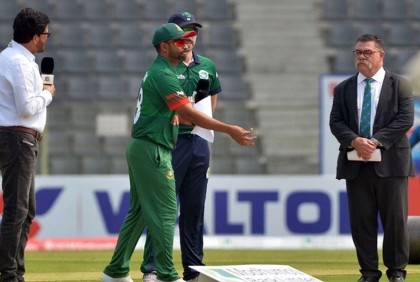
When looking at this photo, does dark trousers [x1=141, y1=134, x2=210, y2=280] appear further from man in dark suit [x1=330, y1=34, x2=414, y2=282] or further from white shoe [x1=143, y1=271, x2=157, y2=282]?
man in dark suit [x1=330, y1=34, x2=414, y2=282]

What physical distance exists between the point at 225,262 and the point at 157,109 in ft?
17.0

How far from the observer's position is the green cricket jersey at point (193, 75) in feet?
30.9

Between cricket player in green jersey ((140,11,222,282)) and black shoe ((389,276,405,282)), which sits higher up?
cricket player in green jersey ((140,11,222,282))

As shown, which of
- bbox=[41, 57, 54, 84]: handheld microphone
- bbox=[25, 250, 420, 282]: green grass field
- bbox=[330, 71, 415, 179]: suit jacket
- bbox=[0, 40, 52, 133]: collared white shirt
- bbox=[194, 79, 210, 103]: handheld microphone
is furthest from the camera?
bbox=[25, 250, 420, 282]: green grass field

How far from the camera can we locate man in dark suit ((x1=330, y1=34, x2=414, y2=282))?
9555mm

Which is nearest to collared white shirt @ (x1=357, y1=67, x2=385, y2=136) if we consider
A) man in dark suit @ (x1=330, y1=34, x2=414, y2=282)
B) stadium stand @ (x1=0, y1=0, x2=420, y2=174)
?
man in dark suit @ (x1=330, y1=34, x2=414, y2=282)

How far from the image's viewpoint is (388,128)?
9.55 meters

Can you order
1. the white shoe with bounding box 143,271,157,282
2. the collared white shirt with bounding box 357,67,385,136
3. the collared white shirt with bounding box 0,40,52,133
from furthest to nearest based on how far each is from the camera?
the collared white shirt with bounding box 357,67,385,136 < the white shoe with bounding box 143,271,157,282 < the collared white shirt with bounding box 0,40,52,133

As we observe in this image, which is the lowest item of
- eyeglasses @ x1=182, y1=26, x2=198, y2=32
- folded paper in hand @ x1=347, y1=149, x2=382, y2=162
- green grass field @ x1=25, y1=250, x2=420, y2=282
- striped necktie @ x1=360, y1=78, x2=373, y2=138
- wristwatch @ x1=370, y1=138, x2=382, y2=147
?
green grass field @ x1=25, y1=250, x2=420, y2=282

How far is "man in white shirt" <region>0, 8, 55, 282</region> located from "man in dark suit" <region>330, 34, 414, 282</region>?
8.28ft

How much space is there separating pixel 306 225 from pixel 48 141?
20.5 ft

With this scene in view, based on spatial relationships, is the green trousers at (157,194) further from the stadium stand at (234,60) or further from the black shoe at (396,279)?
the stadium stand at (234,60)

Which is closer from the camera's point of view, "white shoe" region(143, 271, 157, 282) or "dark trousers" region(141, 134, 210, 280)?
"white shoe" region(143, 271, 157, 282)

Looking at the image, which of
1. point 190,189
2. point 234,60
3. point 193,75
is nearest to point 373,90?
point 193,75
